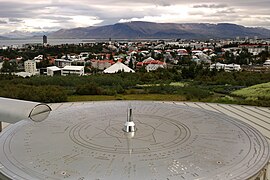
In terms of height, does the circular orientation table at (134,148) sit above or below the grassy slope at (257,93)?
above

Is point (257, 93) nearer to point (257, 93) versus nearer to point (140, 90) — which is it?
point (257, 93)

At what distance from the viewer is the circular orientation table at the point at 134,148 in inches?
156

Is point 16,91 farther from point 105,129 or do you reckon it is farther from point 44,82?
point 105,129

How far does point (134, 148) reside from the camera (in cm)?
466

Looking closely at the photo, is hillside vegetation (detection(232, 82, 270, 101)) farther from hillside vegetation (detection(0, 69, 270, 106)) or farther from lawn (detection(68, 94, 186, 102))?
lawn (detection(68, 94, 186, 102))

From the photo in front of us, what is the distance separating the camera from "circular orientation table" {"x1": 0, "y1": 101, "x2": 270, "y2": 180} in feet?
13.0

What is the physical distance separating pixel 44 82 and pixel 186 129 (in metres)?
13.8

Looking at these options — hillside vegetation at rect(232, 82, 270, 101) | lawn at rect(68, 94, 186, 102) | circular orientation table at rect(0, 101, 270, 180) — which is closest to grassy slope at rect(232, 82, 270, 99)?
hillside vegetation at rect(232, 82, 270, 101)

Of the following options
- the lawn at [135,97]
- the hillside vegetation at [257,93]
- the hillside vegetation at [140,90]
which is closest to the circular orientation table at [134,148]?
the hillside vegetation at [140,90]

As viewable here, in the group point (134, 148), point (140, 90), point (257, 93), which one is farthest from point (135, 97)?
point (134, 148)

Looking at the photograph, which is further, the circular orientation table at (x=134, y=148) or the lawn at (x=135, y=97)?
the lawn at (x=135, y=97)

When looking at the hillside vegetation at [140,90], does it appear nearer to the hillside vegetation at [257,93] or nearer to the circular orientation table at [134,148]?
the hillside vegetation at [257,93]

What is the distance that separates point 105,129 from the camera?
5605 mm

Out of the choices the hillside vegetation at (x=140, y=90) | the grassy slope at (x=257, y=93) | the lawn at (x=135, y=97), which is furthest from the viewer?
the grassy slope at (x=257, y=93)
